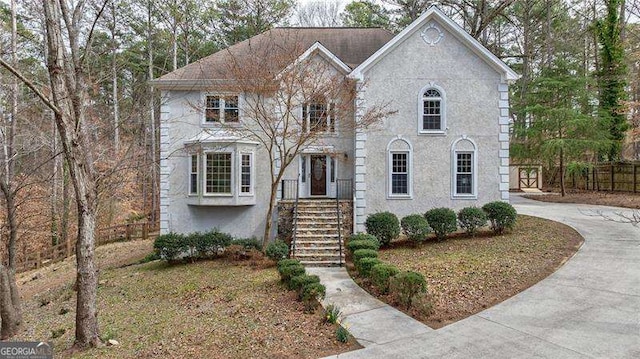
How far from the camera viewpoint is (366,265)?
958 cm

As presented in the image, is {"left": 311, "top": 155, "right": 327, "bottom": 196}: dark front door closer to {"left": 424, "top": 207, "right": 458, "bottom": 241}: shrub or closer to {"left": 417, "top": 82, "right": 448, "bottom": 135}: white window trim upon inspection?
{"left": 417, "top": 82, "right": 448, "bottom": 135}: white window trim

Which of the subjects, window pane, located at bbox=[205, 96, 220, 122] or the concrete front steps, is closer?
the concrete front steps

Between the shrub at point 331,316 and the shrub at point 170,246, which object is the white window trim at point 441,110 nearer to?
the shrub at point 331,316

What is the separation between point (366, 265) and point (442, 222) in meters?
4.62

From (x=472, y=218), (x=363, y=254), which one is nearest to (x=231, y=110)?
(x=363, y=254)

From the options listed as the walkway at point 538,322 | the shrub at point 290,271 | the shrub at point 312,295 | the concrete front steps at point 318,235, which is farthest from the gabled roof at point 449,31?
the shrub at point 312,295

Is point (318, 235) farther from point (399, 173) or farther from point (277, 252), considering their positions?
point (399, 173)

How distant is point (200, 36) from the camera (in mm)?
27359

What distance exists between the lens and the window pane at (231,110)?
14.6 metres

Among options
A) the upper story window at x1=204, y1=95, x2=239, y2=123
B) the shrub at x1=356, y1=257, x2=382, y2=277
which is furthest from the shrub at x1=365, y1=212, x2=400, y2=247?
the upper story window at x1=204, y1=95, x2=239, y2=123

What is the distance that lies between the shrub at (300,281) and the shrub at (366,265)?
163 cm

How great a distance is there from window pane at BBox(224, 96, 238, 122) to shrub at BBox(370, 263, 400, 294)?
343 inches

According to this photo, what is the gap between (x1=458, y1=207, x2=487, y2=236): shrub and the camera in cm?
1311

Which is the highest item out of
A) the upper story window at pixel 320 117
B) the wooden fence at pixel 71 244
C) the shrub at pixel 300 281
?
the upper story window at pixel 320 117
